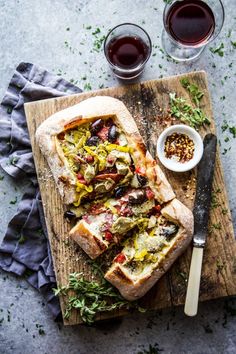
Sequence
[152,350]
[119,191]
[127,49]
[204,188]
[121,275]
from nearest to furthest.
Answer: [121,275] < [119,191] < [204,188] < [127,49] < [152,350]

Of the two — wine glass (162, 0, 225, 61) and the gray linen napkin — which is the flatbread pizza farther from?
wine glass (162, 0, 225, 61)

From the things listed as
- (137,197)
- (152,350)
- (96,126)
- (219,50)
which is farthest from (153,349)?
(219,50)

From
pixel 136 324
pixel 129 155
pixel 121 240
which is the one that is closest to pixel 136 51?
pixel 129 155

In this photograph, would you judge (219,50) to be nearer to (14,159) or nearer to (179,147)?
(179,147)

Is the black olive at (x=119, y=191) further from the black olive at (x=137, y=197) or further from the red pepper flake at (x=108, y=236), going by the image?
the red pepper flake at (x=108, y=236)

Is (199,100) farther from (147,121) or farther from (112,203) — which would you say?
(112,203)
